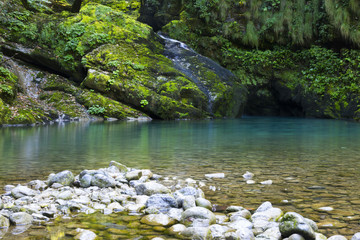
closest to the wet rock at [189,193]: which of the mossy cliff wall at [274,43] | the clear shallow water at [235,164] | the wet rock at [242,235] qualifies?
the clear shallow water at [235,164]

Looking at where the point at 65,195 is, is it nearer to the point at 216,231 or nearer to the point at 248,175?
the point at 216,231

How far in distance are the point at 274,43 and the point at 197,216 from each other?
21.9 m

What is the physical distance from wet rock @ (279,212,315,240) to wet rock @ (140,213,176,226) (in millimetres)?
836

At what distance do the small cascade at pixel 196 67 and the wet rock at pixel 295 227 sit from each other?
14.6 meters

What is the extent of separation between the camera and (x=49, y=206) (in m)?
2.70

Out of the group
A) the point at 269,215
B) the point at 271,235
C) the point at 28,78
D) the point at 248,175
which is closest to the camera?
the point at 271,235

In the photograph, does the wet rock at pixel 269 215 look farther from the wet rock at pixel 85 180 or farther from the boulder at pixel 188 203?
the wet rock at pixel 85 180

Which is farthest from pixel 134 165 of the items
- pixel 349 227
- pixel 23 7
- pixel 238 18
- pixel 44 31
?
pixel 238 18

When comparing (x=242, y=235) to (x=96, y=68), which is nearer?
(x=242, y=235)

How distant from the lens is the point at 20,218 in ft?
7.88

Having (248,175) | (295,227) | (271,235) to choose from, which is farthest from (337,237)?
(248,175)

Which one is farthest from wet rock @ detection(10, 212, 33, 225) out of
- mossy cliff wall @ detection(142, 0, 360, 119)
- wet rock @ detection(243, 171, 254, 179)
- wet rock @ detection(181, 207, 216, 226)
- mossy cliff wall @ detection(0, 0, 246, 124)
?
mossy cliff wall @ detection(142, 0, 360, 119)

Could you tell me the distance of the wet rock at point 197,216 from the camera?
96.5 inches

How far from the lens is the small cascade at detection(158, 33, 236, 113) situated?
17047 mm
